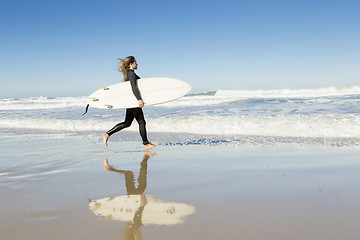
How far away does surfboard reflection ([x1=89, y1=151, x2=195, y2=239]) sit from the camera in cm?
203

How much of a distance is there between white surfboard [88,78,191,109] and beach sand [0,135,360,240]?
124cm

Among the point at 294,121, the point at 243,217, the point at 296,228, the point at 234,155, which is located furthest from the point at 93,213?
the point at 294,121

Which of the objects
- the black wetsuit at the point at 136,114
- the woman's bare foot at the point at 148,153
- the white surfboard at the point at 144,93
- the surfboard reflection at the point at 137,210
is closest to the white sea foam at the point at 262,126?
the white surfboard at the point at 144,93

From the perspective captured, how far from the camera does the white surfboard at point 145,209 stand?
2098 millimetres

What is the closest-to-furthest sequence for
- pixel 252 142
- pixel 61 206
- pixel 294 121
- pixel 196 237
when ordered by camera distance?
pixel 196 237, pixel 61 206, pixel 252 142, pixel 294 121

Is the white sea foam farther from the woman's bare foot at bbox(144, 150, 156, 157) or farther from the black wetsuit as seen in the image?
the woman's bare foot at bbox(144, 150, 156, 157)

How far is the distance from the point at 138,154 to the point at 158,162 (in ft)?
2.72

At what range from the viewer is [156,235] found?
1837mm

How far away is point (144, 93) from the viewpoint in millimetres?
5914

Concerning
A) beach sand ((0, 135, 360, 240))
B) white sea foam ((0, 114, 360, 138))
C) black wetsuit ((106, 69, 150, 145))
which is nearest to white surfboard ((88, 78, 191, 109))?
black wetsuit ((106, 69, 150, 145))

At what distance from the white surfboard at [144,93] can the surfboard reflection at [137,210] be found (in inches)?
122

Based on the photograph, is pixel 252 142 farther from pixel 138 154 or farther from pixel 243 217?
pixel 243 217

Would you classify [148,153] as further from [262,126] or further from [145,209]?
[262,126]

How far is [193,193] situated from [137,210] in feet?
1.98
